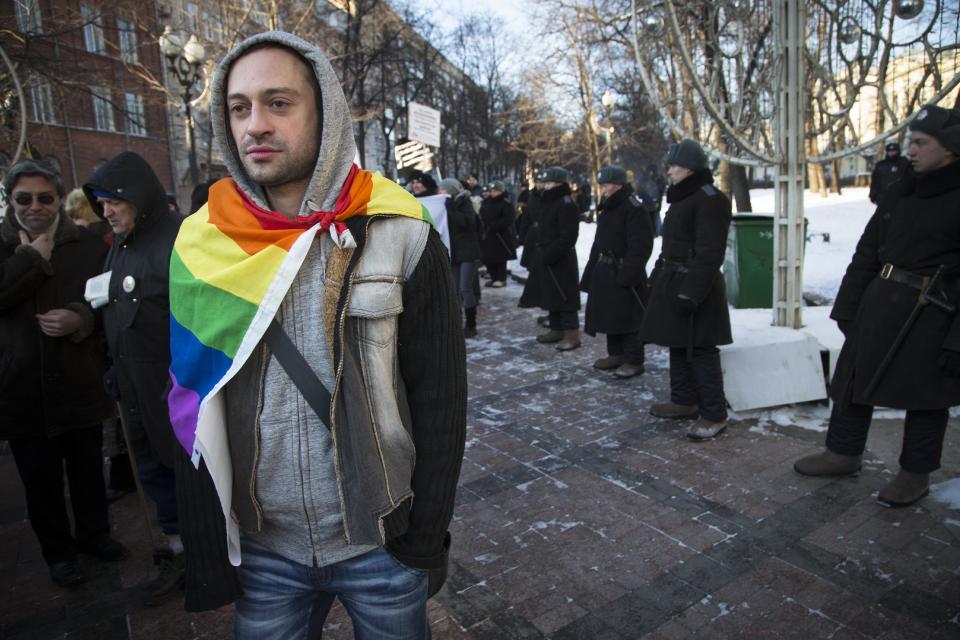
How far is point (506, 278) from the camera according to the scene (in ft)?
41.7

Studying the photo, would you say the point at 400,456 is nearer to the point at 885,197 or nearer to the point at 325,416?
the point at 325,416

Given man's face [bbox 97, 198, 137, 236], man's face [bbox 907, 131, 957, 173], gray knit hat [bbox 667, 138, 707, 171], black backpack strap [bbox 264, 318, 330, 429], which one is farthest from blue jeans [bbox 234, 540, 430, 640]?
gray knit hat [bbox 667, 138, 707, 171]

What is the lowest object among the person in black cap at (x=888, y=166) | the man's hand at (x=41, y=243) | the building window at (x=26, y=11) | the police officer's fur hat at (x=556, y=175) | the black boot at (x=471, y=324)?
the black boot at (x=471, y=324)

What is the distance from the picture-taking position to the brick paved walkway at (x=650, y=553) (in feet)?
9.03

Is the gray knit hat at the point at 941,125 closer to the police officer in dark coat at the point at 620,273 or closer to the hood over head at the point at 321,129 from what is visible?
the police officer in dark coat at the point at 620,273

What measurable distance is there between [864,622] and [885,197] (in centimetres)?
228

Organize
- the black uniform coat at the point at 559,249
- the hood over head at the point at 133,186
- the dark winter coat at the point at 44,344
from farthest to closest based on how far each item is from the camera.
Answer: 1. the black uniform coat at the point at 559,249
2. the dark winter coat at the point at 44,344
3. the hood over head at the point at 133,186

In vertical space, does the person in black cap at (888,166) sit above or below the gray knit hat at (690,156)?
above

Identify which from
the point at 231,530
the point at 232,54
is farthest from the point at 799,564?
the point at 232,54

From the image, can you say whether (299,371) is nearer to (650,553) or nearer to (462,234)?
(650,553)

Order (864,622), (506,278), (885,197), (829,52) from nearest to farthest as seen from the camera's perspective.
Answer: (864,622)
(885,197)
(829,52)
(506,278)

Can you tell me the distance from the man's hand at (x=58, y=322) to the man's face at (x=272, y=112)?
2258 millimetres

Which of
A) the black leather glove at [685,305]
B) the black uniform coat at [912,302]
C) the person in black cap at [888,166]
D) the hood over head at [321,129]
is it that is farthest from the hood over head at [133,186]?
the person in black cap at [888,166]

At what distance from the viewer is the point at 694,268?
4.61 metres
